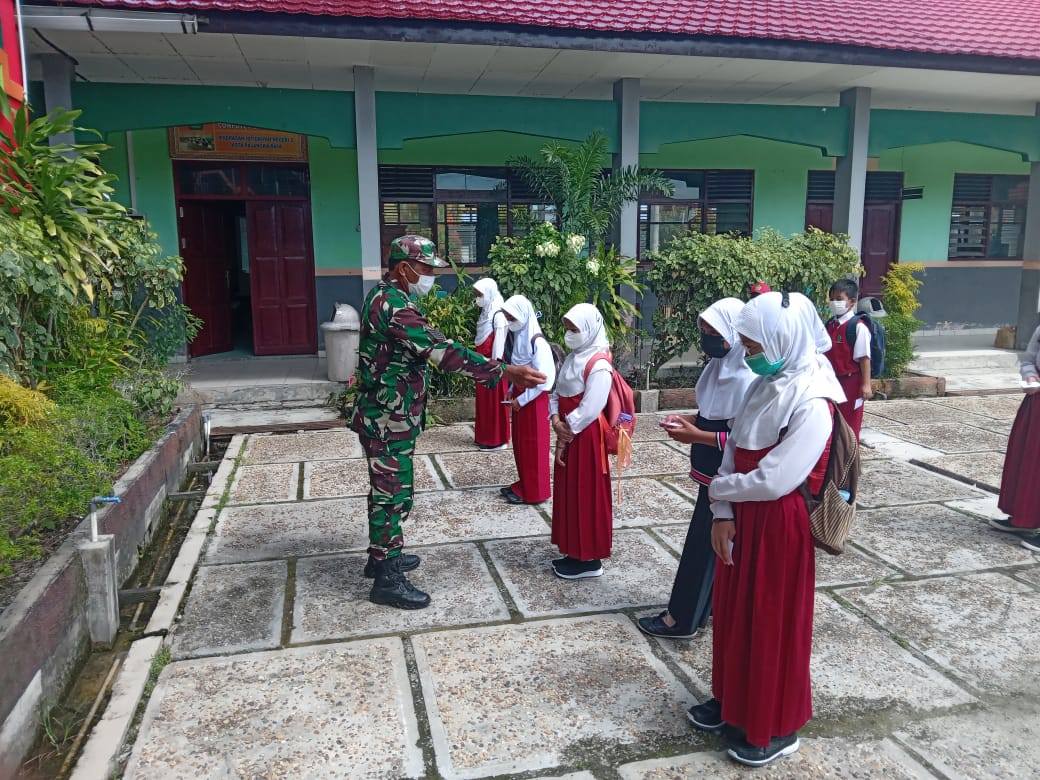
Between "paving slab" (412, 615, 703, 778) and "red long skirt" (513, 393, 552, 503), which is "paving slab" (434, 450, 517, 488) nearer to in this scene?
"red long skirt" (513, 393, 552, 503)

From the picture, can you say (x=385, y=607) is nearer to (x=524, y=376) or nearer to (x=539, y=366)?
(x=524, y=376)

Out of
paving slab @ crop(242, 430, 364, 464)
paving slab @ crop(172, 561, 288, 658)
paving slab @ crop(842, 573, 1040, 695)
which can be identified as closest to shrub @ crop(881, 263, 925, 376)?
paving slab @ crop(842, 573, 1040, 695)

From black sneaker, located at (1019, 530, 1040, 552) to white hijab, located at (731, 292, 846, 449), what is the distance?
3033 millimetres

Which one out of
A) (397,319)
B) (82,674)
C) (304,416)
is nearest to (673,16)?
(304,416)

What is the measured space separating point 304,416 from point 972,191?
1169cm

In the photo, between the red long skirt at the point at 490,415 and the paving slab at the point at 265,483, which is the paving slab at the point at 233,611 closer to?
the paving slab at the point at 265,483

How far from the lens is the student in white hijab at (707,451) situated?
3.31 m

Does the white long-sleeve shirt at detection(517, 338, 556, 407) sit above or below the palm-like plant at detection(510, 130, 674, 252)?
below

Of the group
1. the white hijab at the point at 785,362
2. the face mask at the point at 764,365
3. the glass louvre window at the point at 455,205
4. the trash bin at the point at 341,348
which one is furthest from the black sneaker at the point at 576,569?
the glass louvre window at the point at 455,205

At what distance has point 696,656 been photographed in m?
3.39

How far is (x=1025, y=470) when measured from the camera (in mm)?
4652

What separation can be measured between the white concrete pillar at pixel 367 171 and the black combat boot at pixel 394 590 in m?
5.05

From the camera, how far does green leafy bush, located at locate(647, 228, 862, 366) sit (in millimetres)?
A: 8492

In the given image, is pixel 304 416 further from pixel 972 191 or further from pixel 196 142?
pixel 972 191
